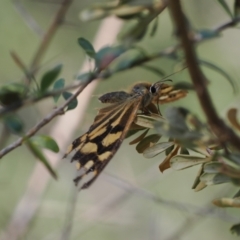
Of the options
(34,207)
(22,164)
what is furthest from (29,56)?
(34,207)

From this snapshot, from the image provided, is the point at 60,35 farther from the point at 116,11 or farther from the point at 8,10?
the point at 116,11

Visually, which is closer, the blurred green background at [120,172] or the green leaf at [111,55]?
the green leaf at [111,55]

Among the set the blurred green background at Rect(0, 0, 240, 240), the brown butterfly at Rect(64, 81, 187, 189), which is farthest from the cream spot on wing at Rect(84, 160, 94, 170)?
the blurred green background at Rect(0, 0, 240, 240)

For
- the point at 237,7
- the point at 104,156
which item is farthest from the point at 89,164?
the point at 237,7

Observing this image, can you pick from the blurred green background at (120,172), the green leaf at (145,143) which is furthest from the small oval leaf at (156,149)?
the blurred green background at (120,172)

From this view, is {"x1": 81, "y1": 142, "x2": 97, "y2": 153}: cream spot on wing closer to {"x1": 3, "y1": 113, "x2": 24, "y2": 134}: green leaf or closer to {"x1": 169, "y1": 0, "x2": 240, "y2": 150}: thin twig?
{"x1": 3, "y1": 113, "x2": 24, "y2": 134}: green leaf

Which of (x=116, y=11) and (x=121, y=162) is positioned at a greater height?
(x=116, y=11)

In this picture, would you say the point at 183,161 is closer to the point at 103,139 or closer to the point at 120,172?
the point at 103,139

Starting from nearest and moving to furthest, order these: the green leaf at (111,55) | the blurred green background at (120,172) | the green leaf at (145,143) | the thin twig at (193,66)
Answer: the thin twig at (193,66) → the green leaf at (111,55) → the green leaf at (145,143) → the blurred green background at (120,172)

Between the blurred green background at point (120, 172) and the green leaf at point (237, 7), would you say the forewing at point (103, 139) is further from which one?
the blurred green background at point (120, 172)
